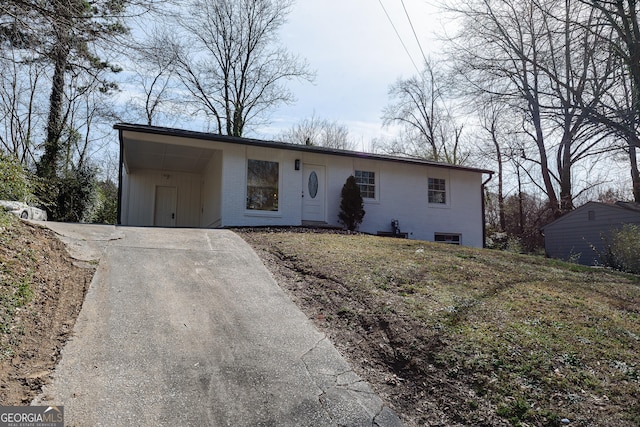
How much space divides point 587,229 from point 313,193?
12.8m

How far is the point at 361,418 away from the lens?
3.12 m

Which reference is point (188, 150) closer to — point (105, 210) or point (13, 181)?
point (13, 181)

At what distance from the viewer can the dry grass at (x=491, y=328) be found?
3.27 metres

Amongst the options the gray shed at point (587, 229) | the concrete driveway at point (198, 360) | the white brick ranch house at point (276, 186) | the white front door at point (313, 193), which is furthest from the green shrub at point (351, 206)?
the gray shed at point (587, 229)

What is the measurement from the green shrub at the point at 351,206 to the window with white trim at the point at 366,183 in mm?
763

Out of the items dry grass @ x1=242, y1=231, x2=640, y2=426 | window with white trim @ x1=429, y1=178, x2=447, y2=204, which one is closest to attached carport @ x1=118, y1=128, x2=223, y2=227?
dry grass @ x1=242, y1=231, x2=640, y2=426

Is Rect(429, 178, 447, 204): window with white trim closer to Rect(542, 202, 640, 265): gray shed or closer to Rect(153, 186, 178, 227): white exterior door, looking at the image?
Rect(542, 202, 640, 265): gray shed

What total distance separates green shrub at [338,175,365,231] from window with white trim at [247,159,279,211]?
2167mm

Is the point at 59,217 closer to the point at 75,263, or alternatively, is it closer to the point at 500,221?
the point at 75,263

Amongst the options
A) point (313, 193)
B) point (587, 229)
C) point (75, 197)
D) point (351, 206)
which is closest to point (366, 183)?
point (351, 206)

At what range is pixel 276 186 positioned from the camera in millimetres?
12156

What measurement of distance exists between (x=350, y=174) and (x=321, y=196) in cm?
129

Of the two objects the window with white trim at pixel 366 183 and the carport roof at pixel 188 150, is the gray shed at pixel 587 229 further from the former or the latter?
the window with white trim at pixel 366 183

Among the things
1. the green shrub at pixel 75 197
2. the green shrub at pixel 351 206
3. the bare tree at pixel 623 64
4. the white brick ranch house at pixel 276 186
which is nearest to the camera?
the bare tree at pixel 623 64
